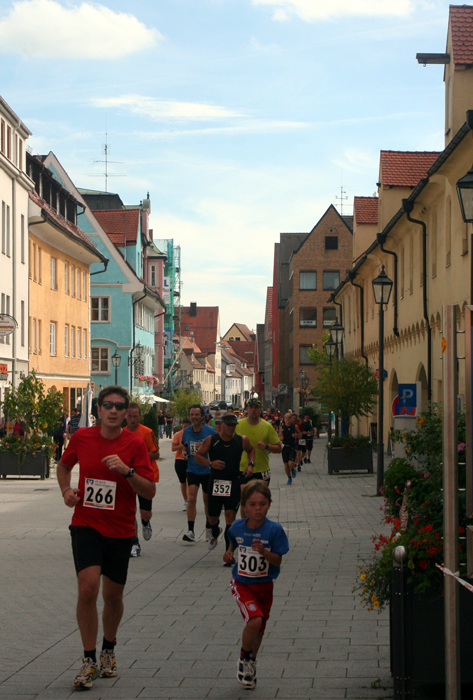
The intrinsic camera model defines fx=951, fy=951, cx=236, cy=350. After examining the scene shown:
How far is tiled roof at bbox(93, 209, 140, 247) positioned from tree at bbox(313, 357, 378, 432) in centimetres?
3569

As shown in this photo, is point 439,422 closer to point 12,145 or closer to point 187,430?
point 187,430

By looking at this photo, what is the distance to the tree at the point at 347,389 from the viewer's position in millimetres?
29484

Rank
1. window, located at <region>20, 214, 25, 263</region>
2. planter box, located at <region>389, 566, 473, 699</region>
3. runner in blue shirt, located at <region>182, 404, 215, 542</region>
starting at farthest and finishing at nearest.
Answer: window, located at <region>20, 214, 25, 263</region> < runner in blue shirt, located at <region>182, 404, 215, 542</region> < planter box, located at <region>389, 566, 473, 699</region>

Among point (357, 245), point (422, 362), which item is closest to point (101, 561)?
point (422, 362)

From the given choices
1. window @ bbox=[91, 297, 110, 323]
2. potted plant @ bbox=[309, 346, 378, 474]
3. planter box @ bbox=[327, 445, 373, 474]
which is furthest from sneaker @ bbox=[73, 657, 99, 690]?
window @ bbox=[91, 297, 110, 323]

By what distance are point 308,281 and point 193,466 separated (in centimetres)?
6585

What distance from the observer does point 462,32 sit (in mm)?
21562

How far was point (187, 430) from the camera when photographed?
44.8 feet

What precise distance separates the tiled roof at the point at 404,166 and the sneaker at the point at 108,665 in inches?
1082

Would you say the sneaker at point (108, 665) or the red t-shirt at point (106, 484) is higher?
the red t-shirt at point (106, 484)

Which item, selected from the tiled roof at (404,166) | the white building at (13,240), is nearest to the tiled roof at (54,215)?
the white building at (13,240)

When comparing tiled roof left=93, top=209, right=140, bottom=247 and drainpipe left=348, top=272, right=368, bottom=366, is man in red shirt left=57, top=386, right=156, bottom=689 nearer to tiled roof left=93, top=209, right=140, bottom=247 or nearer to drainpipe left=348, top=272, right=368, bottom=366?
drainpipe left=348, top=272, right=368, bottom=366

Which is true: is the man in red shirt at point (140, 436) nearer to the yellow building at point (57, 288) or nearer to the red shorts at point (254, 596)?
the red shorts at point (254, 596)

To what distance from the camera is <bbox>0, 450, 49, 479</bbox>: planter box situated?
2397cm
